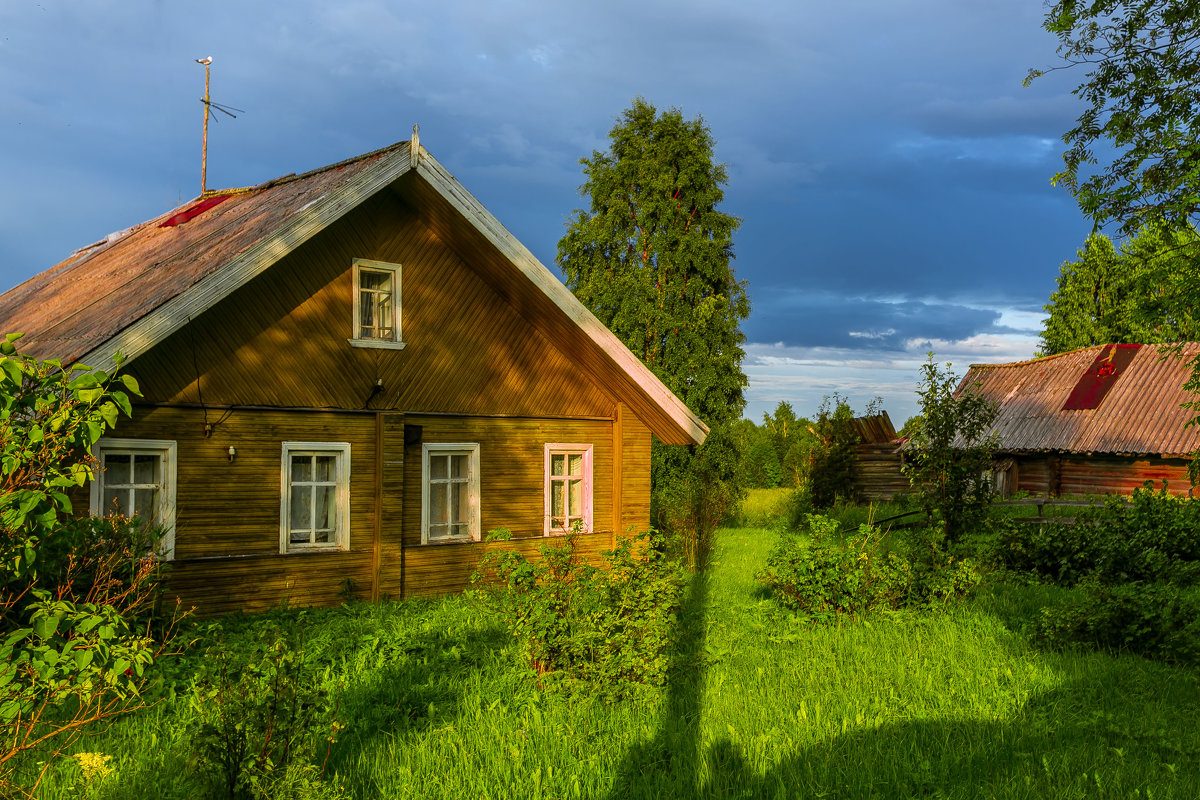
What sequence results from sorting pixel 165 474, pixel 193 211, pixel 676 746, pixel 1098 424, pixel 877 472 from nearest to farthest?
pixel 676 746, pixel 165 474, pixel 193 211, pixel 1098 424, pixel 877 472

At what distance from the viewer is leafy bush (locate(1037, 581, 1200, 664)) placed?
9.86 meters

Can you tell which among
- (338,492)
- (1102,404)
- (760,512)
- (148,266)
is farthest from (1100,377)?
(148,266)

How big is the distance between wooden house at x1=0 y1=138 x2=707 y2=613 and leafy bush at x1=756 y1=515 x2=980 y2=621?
355 cm

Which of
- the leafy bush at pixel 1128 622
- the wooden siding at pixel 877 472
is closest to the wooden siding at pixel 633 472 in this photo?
the leafy bush at pixel 1128 622

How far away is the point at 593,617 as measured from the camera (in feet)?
26.7

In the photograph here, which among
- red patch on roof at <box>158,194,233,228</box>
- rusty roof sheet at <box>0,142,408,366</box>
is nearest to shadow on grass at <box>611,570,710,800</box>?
rusty roof sheet at <box>0,142,408,366</box>

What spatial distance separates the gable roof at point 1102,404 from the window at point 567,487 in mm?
16931

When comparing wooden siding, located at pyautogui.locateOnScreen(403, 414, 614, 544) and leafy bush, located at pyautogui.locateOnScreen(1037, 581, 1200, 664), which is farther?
wooden siding, located at pyautogui.locateOnScreen(403, 414, 614, 544)

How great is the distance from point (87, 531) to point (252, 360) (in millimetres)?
4320

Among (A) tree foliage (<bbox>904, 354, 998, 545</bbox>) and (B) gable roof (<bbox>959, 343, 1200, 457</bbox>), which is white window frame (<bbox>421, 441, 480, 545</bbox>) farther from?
(B) gable roof (<bbox>959, 343, 1200, 457</bbox>)

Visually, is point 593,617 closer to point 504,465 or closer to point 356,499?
point 356,499

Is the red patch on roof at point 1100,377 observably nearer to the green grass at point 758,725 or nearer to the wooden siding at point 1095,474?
the wooden siding at point 1095,474

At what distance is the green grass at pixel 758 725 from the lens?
6.17 meters

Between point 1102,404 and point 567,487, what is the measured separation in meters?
23.4
